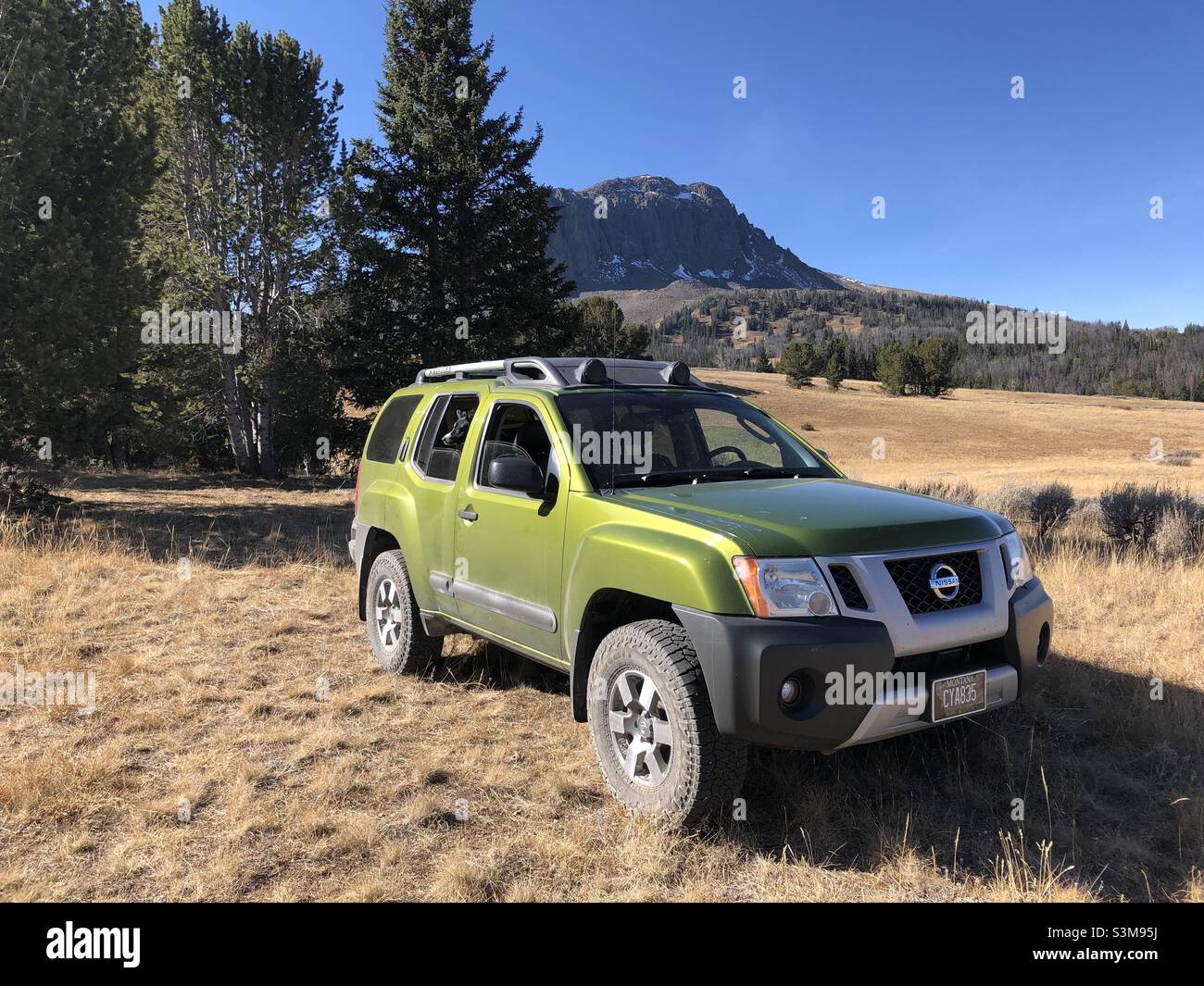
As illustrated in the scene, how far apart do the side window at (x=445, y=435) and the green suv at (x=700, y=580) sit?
0.09m

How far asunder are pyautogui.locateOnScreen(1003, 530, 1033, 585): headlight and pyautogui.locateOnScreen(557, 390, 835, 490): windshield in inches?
45.8

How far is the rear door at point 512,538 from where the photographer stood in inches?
163

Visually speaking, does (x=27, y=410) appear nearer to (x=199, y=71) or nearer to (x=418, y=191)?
(x=418, y=191)

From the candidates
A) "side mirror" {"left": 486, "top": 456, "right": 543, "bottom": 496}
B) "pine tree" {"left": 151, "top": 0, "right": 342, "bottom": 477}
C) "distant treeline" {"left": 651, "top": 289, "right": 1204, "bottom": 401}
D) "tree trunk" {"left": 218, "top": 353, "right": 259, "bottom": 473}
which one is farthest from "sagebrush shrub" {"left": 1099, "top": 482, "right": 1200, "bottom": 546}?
"distant treeline" {"left": 651, "top": 289, "right": 1204, "bottom": 401}

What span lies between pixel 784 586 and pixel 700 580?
331 millimetres

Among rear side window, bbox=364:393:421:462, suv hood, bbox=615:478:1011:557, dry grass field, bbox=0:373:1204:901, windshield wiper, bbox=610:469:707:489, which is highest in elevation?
rear side window, bbox=364:393:421:462

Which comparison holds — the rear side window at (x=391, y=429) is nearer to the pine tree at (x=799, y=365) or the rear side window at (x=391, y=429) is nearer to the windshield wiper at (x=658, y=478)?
the windshield wiper at (x=658, y=478)

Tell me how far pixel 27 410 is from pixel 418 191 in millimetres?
9967

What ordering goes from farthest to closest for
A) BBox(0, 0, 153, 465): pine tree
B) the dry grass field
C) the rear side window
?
1. BBox(0, 0, 153, 465): pine tree
2. the rear side window
3. the dry grass field

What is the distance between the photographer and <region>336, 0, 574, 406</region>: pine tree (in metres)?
17.7

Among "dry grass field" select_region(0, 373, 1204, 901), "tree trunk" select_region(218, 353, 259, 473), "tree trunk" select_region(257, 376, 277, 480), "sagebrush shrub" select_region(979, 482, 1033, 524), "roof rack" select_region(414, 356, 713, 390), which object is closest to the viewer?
"dry grass field" select_region(0, 373, 1204, 901)

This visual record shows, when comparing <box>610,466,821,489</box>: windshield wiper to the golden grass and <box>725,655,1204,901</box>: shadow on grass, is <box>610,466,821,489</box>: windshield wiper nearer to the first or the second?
<box>725,655,1204,901</box>: shadow on grass

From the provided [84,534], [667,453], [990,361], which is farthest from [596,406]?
[990,361]

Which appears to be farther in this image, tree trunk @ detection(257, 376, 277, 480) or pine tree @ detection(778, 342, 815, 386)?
pine tree @ detection(778, 342, 815, 386)
